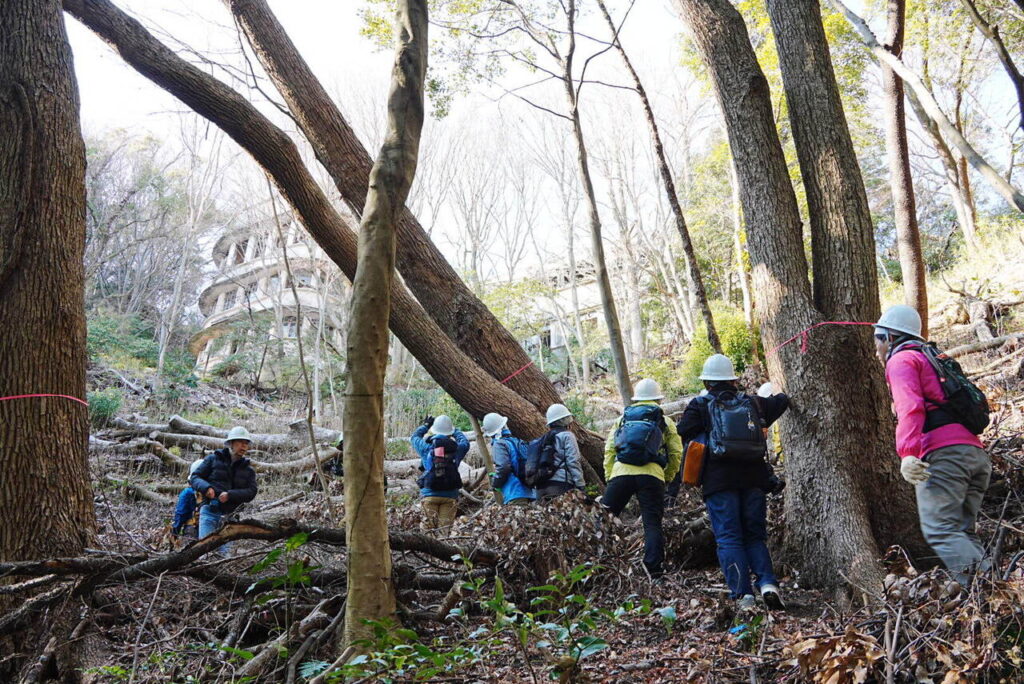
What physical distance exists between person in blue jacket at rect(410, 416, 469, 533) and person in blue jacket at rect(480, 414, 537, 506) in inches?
41.6

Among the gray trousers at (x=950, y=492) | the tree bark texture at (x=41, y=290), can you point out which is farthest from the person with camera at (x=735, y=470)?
the tree bark texture at (x=41, y=290)

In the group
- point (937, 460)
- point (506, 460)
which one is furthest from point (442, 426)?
point (937, 460)

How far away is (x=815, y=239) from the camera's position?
523 cm

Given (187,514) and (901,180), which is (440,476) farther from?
(901,180)

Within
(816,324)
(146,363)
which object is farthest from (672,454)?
(146,363)

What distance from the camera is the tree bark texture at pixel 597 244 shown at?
7.90 metres

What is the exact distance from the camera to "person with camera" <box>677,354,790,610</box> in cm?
469

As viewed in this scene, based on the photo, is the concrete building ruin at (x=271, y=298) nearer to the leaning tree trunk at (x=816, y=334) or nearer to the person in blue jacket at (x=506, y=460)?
the person in blue jacket at (x=506, y=460)

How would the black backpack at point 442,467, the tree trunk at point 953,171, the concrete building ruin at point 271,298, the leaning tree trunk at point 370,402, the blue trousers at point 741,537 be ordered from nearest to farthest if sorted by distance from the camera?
the leaning tree trunk at point 370,402
the blue trousers at point 741,537
the black backpack at point 442,467
the tree trunk at point 953,171
the concrete building ruin at point 271,298

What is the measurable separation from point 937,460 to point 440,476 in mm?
5234

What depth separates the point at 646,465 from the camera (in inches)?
227

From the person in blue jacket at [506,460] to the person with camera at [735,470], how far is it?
7.26 feet

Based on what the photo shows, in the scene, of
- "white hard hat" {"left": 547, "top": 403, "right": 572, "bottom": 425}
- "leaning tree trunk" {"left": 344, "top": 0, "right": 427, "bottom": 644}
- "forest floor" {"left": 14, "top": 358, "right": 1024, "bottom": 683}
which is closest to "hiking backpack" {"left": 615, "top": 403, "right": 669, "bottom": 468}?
"forest floor" {"left": 14, "top": 358, "right": 1024, "bottom": 683}

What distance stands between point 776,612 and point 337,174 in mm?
6018
